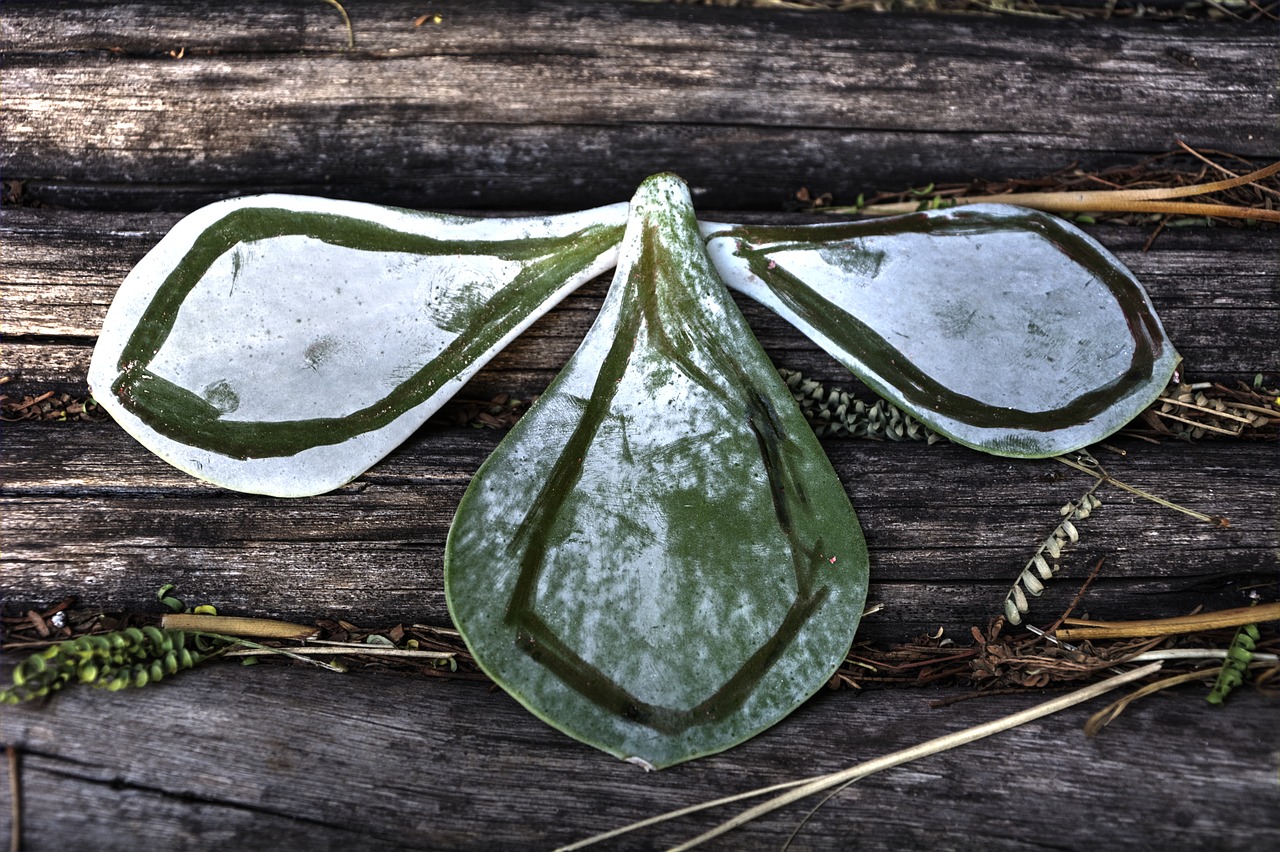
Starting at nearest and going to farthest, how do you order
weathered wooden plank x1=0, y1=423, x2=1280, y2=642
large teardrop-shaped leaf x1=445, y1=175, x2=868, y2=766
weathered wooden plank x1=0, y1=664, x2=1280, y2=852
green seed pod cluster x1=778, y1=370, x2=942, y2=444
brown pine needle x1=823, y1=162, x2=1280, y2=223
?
weathered wooden plank x1=0, y1=664, x2=1280, y2=852 < large teardrop-shaped leaf x1=445, y1=175, x2=868, y2=766 < weathered wooden plank x1=0, y1=423, x2=1280, y2=642 < green seed pod cluster x1=778, y1=370, x2=942, y2=444 < brown pine needle x1=823, y1=162, x2=1280, y2=223

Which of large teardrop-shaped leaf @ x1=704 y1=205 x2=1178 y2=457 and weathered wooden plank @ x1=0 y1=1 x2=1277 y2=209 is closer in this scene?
large teardrop-shaped leaf @ x1=704 y1=205 x2=1178 y2=457

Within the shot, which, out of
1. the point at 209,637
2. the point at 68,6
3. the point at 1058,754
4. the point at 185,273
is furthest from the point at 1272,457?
the point at 68,6

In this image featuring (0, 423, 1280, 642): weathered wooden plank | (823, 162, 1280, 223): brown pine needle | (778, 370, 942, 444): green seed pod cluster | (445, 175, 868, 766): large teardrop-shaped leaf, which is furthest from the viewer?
(823, 162, 1280, 223): brown pine needle

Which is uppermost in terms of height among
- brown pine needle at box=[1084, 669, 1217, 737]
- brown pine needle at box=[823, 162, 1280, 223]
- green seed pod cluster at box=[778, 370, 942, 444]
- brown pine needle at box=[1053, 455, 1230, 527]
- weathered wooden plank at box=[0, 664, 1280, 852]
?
brown pine needle at box=[823, 162, 1280, 223]

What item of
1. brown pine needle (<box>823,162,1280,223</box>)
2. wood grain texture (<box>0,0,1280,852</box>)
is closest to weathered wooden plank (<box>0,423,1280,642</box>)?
wood grain texture (<box>0,0,1280,852</box>)

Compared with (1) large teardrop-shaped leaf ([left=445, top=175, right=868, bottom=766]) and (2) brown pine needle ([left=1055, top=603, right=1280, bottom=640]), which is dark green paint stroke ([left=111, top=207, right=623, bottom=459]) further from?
(2) brown pine needle ([left=1055, top=603, right=1280, bottom=640])

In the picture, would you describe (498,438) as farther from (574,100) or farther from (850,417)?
(574,100)

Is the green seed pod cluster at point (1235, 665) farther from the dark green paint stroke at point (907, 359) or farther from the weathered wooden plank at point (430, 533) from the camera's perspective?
the dark green paint stroke at point (907, 359)
